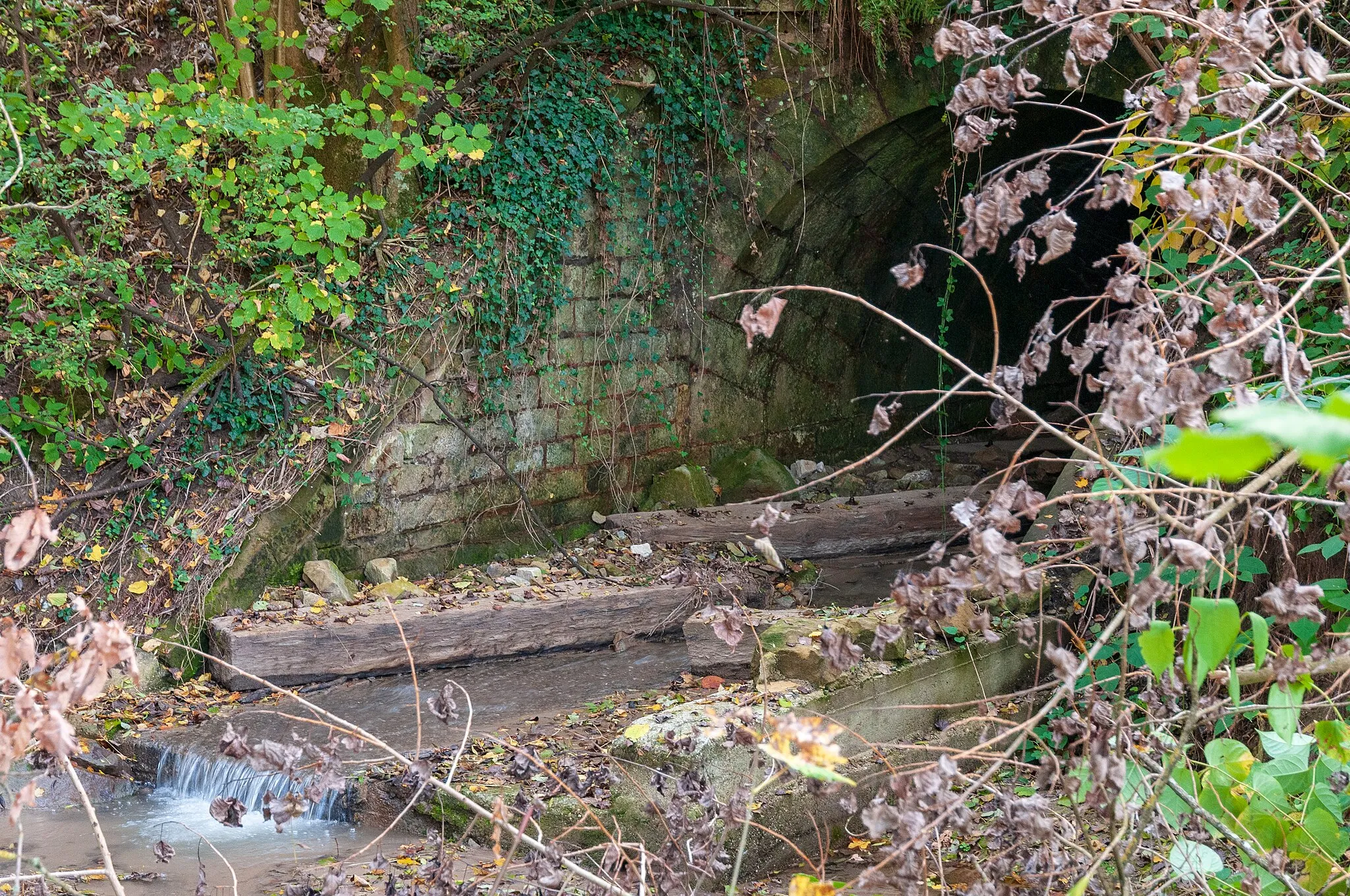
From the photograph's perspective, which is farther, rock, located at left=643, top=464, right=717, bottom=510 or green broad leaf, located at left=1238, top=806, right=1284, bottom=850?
rock, located at left=643, top=464, right=717, bottom=510

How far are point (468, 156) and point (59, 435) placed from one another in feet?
8.47

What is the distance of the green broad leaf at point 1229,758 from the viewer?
1.97 m

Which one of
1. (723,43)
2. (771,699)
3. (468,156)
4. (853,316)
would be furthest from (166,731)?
(853,316)

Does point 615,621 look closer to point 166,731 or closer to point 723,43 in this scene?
point 166,731

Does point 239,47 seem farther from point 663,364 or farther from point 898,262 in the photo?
point 898,262

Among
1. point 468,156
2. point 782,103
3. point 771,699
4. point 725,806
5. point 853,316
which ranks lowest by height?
point 771,699

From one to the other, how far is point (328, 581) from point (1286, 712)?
192 inches

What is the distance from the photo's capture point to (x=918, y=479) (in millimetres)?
8680

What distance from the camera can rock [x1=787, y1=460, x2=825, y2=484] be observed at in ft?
27.6

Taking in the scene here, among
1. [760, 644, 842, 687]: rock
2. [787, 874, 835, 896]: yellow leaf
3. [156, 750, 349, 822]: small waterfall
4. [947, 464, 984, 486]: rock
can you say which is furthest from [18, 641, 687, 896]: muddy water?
[947, 464, 984, 486]: rock

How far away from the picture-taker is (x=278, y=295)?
5.34m

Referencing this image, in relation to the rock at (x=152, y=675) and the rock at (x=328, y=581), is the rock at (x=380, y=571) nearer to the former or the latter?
the rock at (x=328, y=581)

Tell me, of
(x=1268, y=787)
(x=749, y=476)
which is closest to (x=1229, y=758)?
(x=1268, y=787)

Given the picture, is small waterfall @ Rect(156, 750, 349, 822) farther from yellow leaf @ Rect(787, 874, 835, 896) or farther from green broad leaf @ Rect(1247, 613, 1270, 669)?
green broad leaf @ Rect(1247, 613, 1270, 669)
